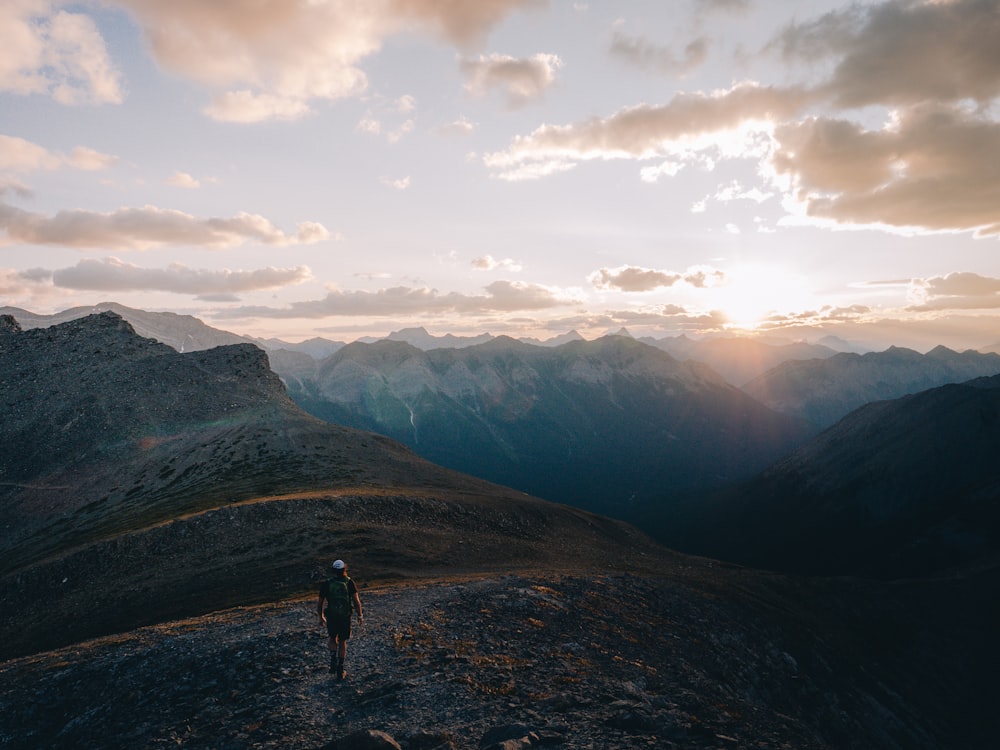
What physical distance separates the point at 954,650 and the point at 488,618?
82.6 m

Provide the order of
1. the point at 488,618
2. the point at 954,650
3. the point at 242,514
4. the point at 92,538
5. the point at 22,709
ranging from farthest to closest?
the point at 954,650, the point at 92,538, the point at 242,514, the point at 488,618, the point at 22,709

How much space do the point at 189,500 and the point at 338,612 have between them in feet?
207

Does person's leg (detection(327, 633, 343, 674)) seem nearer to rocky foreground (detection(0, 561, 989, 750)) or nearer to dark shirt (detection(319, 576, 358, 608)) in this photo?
rocky foreground (detection(0, 561, 989, 750))

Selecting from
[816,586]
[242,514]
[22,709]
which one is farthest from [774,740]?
[816,586]

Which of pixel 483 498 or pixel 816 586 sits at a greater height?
pixel 483 498

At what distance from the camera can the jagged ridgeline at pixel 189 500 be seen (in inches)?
1780

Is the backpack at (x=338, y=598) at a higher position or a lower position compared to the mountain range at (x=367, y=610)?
higher

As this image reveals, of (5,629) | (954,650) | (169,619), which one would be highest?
(169,619)

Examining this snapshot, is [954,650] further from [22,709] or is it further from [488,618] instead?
[22,709]

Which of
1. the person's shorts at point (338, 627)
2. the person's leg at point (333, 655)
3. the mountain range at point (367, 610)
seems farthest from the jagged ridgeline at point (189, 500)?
the person's shorts at point (338, 627)

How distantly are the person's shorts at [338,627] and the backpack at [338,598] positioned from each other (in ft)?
0.48

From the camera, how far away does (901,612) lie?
77.4 m

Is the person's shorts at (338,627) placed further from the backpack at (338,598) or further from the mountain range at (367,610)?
the mountain range at (367,610)

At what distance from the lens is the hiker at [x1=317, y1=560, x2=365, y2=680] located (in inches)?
734
